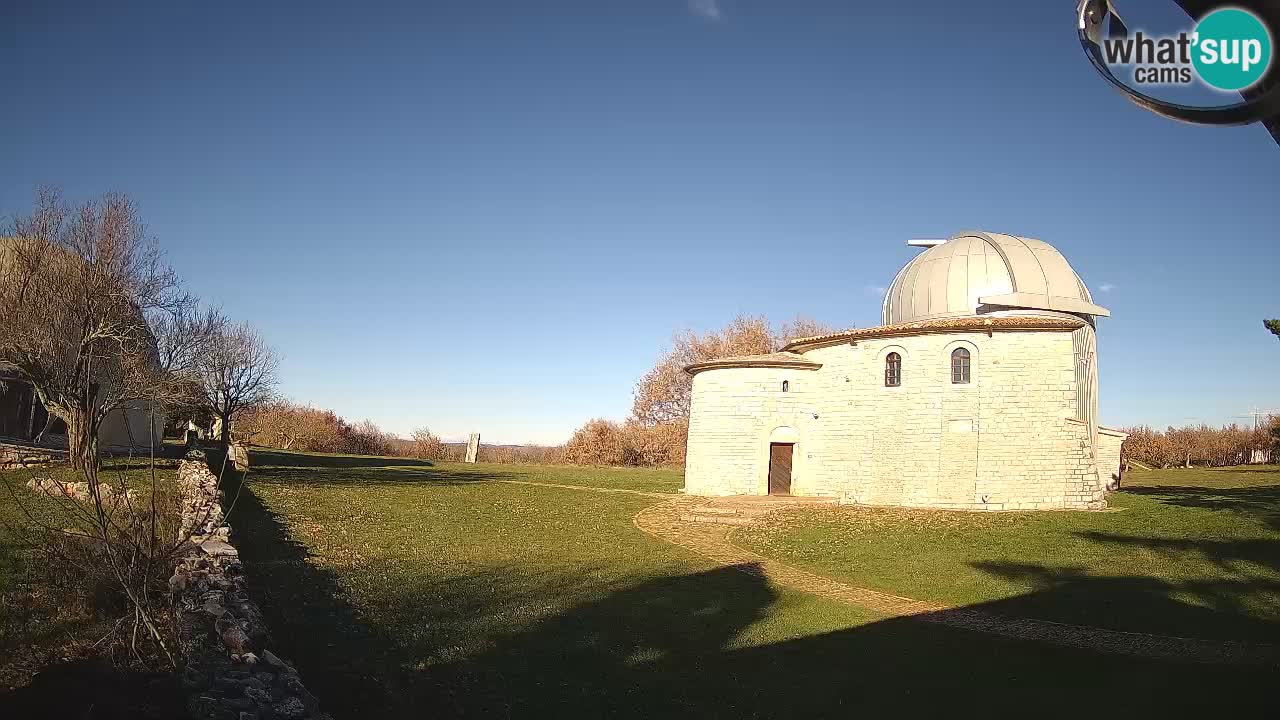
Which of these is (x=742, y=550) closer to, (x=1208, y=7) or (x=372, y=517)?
(x=372, y=517)

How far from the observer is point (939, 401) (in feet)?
69.3

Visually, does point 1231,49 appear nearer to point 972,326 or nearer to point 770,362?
point 972,326

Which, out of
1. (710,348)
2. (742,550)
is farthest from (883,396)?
(710,348)

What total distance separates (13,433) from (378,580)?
23.7 meters

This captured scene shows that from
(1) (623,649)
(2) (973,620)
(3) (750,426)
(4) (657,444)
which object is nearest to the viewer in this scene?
(1) (623,649)

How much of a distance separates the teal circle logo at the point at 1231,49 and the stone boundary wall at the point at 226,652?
5304 mm

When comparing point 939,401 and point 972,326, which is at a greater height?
point 972,326

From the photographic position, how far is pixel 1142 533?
14938 mm

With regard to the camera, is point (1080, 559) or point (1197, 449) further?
point (1197, 449)

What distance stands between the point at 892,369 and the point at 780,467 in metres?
5.14

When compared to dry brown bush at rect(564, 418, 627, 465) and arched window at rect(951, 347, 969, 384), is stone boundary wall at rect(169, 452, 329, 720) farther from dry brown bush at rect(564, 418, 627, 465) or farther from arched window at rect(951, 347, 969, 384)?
dry brown bush at rect(564, 418, 627, 465)

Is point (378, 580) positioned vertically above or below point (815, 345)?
below

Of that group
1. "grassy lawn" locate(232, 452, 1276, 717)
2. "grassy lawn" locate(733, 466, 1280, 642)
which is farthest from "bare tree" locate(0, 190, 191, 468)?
"grassy lawn" locate(733, 466, 1280, 642)

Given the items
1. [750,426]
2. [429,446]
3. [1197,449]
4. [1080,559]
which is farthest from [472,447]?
[1197,449]
